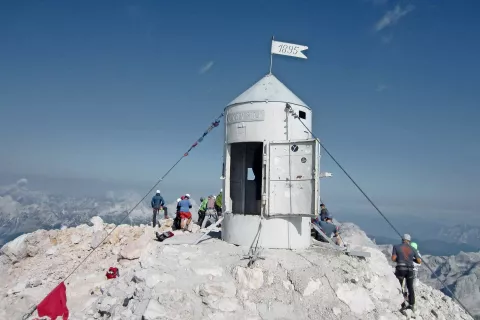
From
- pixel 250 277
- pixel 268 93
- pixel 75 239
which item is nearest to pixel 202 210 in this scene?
pixel 75 239

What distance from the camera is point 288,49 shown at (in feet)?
41.6

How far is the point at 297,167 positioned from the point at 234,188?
310 centimetres

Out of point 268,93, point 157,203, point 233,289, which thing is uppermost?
point 268,93

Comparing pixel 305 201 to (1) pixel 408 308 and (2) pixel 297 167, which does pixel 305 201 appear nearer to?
(2) pixel 297 167

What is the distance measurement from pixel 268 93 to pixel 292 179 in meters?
3.26

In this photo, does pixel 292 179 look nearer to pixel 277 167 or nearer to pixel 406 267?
pixel 277 167

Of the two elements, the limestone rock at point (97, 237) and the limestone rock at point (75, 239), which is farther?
the limestone rock at point (75, 239)

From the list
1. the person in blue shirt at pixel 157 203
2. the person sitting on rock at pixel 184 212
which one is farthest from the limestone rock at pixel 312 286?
the person in blue shirt at pixel 157 203

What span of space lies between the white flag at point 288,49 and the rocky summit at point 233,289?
23.8 ft

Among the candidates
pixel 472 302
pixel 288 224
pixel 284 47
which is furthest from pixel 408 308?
pixel 472 302

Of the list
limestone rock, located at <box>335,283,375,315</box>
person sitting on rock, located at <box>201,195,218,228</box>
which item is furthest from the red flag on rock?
person sitting on rock, located at <box>201,195,218,228</box>

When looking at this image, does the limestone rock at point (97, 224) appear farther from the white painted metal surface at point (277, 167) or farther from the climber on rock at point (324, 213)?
the climber on rock at point (324, 213)

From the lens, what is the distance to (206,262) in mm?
9797

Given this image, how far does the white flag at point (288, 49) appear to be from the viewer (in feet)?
41.1
